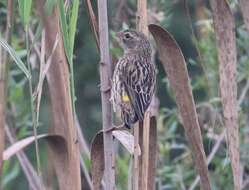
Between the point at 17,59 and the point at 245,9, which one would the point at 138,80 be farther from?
the point at 17,59

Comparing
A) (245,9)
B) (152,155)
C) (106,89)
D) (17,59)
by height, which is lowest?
(152,155)

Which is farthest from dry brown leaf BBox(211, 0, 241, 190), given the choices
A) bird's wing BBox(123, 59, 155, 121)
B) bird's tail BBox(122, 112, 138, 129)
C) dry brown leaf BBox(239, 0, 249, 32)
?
bird's wing BBox(123, 59, 155, 121)

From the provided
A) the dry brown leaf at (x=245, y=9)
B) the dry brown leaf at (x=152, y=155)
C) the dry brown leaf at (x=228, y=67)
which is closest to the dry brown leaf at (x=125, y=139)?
the dry brown leaf at (x=152, y=155)

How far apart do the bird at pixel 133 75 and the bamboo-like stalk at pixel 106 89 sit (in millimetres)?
555

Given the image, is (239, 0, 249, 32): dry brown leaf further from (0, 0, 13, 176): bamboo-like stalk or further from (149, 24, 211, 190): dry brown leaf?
(0, 0, 13, 176): bamboo-like stalk

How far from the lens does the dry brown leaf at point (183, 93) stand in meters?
2.66

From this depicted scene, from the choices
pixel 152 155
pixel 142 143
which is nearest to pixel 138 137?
pixel 142 143

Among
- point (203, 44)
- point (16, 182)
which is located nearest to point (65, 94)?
point (203, 44)

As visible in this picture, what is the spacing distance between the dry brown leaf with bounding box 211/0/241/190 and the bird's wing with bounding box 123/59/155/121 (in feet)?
1.87

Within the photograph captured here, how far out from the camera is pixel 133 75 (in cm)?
342

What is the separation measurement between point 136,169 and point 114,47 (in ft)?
5.28

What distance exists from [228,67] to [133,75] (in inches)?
31.1

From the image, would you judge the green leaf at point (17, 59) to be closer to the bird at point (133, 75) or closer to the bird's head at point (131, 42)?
the bird at point (133, 75)

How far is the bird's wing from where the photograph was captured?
3281mm
